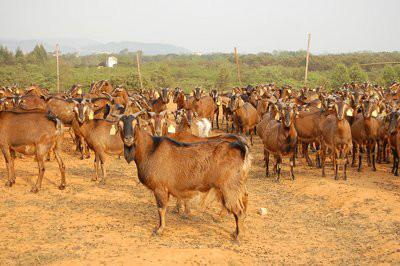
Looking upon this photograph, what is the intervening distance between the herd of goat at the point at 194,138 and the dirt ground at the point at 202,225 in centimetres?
53

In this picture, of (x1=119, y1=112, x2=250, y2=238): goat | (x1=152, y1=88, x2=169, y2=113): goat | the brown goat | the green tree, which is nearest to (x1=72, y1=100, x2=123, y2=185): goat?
the brown goat

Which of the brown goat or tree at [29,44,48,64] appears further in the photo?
tree at [29,44,48,64]

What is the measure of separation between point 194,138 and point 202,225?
2286 millimetres

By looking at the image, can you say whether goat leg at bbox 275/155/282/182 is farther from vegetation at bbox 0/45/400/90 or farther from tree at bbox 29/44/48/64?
tree at bbox 29/44/48/64

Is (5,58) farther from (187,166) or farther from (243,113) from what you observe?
(187,166)

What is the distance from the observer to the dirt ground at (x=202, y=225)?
315 inches

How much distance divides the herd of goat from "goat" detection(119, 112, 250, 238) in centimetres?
2

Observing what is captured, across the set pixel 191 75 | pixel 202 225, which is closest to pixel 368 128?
pixel 202 225

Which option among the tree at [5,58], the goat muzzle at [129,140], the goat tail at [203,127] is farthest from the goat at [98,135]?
the tree at [5,58]

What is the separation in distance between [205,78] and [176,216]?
2166 inches

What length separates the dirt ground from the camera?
315 inches

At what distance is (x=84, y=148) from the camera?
16.4 m

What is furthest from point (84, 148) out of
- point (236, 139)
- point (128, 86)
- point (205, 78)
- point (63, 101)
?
point (205, 78)

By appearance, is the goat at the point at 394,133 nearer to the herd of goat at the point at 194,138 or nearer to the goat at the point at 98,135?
the herd of goat at the point at 194,138
